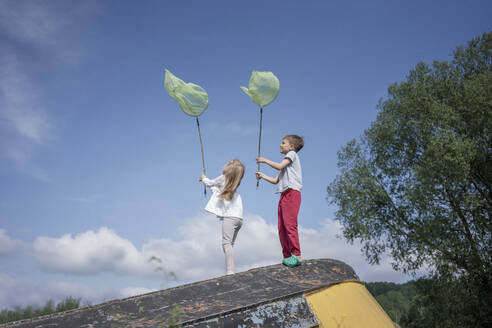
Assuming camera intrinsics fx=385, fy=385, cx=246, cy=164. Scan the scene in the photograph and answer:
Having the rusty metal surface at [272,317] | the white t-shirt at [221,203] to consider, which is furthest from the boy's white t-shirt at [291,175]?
the rusty metal surface at [272,317]

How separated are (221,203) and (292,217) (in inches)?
53.0

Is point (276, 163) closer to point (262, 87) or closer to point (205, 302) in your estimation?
point (262, 87)

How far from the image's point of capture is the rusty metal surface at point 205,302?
9.72ft

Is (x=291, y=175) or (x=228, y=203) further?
(x=228, y=203)

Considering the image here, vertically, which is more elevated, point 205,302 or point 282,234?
point 282,234

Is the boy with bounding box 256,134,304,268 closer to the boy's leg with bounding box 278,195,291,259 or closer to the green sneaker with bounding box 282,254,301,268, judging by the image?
the boy's leg with bounding box 278,195,291,259

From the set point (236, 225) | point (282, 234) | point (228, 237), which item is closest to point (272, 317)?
point (282, 234)

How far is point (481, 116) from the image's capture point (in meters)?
13.8

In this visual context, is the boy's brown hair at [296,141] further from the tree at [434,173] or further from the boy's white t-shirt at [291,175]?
the tree at [434,173]

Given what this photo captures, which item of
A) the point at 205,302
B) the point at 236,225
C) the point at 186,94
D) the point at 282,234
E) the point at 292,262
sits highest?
the point at 186,94

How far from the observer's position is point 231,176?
6109 mm

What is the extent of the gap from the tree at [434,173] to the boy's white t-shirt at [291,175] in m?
9.50

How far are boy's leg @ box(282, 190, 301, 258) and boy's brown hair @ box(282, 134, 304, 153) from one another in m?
0.77

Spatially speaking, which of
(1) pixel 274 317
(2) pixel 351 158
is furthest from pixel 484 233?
(1) pixel 274 317
